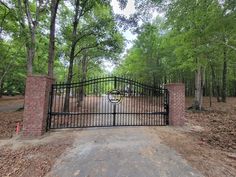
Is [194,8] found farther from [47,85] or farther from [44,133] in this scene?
[44,133]

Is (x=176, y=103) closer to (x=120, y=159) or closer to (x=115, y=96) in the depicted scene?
(x=115, y=96)

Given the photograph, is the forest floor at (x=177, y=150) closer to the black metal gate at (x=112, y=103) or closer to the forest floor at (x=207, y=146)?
the forest floor at (x=207, y=146)

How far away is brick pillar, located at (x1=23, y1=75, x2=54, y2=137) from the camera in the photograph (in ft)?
19.3

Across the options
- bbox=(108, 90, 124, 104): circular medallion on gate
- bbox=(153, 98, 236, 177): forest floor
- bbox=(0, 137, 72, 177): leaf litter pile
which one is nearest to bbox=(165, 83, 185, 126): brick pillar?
bbox=(153, 98, 236, 177): forest floor

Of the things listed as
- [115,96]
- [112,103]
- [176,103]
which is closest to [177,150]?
[176,103]

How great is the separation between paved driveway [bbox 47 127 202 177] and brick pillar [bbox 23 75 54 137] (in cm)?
143

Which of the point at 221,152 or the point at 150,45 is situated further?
the point at 150,45

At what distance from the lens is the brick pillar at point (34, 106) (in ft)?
19.3

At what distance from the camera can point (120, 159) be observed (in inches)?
161

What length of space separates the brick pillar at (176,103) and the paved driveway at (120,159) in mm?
2096

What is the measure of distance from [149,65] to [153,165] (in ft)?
53.2

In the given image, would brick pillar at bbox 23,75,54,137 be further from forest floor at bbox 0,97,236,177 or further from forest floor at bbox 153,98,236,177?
forest floor at bbox 153,98,236,177

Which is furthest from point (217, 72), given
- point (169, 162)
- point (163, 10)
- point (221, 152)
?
point (169, 162)

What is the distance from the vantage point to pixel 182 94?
760 cm
